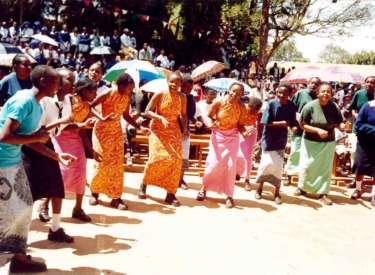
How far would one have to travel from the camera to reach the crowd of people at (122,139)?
356 centimetres

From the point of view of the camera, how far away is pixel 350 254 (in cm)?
517

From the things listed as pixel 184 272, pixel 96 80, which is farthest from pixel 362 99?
pixel 184 272

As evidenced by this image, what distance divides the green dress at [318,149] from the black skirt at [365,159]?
57 centimetres

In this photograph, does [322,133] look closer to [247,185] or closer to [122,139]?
[247,185]

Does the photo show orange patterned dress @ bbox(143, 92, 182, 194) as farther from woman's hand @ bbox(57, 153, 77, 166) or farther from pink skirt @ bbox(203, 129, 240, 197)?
woman's hand @ bbox(57, 153, 77, 166)

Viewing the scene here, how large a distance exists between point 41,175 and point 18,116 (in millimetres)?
1148

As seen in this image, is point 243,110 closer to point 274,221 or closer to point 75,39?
point 274,221

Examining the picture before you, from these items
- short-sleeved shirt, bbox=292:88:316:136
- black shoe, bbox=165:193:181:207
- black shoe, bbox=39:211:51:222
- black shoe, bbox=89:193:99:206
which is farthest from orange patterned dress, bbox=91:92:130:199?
short-sleeved shirt, bbox=292:88:316:136

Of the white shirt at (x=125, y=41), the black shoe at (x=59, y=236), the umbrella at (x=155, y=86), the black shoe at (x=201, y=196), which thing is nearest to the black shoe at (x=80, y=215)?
the black shoe at (x=59, y=236)

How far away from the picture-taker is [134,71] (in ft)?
33.8

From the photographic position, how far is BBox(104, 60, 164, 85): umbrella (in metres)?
9.77

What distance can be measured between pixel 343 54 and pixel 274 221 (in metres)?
91.8

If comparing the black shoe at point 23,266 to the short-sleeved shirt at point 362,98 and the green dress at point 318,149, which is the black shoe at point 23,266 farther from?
the short-sleeved shirt at point 362,98

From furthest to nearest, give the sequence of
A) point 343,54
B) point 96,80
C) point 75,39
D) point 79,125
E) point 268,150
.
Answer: point 343,54
point 75,39
point 268,150
point 96,80
point 79,125
